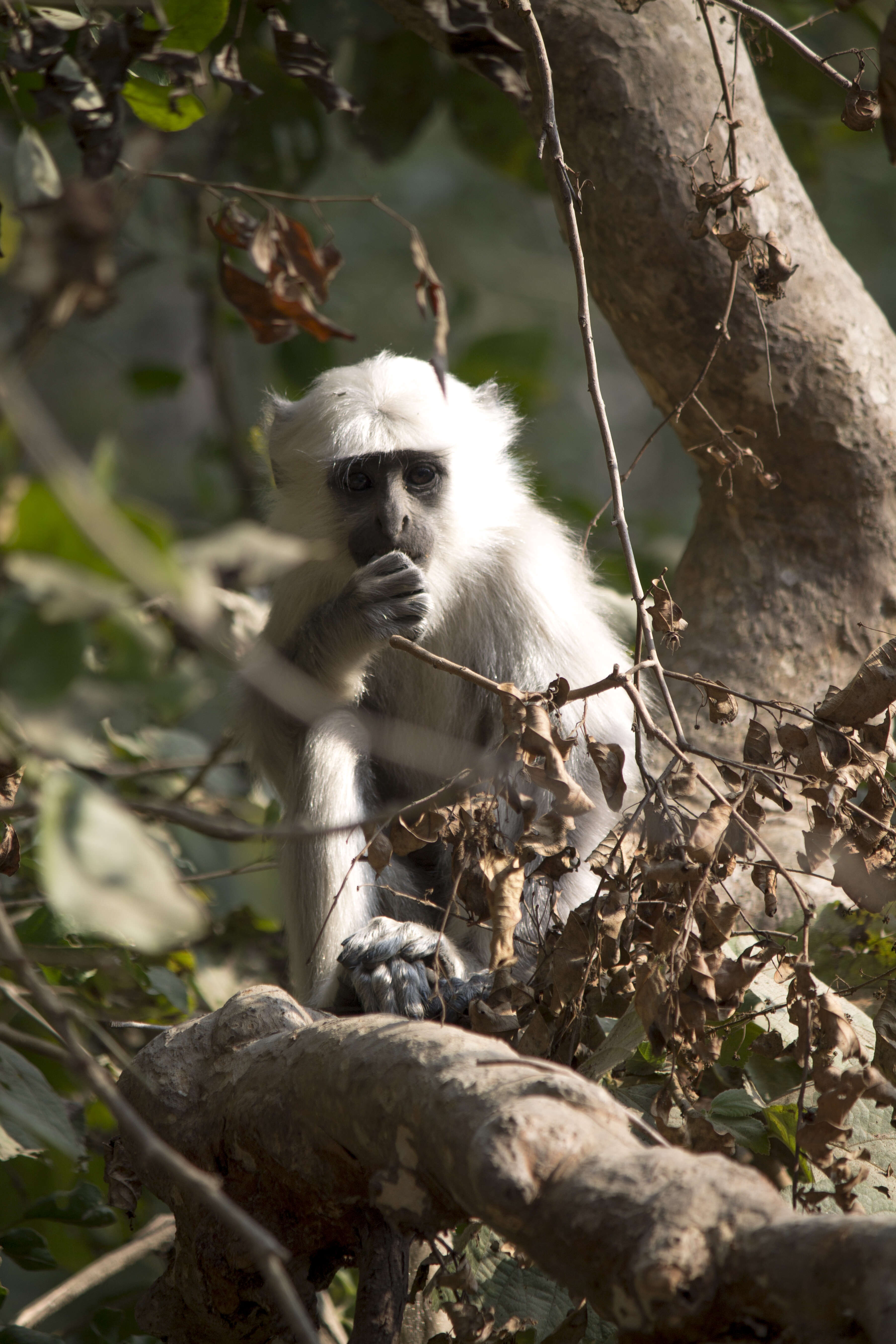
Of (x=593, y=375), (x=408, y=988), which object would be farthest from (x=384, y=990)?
(x=593, y=375)

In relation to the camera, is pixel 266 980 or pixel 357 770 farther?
pixel 266 980

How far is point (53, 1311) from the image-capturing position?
304cm

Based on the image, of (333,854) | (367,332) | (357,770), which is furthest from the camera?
(367,332)

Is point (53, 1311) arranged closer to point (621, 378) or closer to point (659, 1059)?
point (659, 1059)

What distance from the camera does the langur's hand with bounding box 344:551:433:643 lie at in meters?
3.09

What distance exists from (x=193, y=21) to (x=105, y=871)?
2.02 meters

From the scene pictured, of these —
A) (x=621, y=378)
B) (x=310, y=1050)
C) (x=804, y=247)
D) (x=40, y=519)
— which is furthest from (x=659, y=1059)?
(x=621, y=378)

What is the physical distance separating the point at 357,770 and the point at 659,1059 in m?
1.37

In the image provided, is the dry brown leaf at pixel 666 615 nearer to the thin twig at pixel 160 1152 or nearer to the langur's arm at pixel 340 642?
the langur's arm at pixel 340 642

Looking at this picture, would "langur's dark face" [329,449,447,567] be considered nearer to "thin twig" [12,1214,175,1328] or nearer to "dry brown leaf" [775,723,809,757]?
"dry brown leaf" [775,723,809,757]

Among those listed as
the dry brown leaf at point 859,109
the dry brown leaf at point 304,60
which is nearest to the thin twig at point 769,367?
the dry brown leaf at point 859,109

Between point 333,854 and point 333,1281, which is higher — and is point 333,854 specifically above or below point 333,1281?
above

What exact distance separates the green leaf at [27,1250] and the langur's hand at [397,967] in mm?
932

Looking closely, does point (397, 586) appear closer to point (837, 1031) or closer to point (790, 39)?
point (790, 39)
